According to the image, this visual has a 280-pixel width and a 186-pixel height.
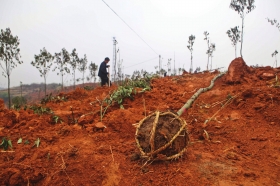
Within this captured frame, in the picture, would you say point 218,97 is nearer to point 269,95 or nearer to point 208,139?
point 269,95

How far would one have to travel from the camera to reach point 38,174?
242cm

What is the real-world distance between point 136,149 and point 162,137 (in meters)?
0.57

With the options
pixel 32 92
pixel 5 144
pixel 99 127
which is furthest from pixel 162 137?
pixel 32 92

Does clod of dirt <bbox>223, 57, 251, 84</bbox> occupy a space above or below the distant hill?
above

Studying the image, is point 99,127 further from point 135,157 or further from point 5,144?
point 5,144

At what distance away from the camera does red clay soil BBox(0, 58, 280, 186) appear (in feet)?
7.68

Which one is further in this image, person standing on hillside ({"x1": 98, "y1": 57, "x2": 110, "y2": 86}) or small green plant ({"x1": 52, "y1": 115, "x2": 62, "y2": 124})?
person standing on hillside ({"x1": 98, "y1": 57, "x2": 110, "y2": 86})

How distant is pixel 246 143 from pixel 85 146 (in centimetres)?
243

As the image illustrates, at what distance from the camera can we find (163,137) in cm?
250

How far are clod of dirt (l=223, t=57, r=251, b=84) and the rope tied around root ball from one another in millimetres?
3600

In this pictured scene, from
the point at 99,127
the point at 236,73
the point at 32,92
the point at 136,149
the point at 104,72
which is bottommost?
the point at 32,92

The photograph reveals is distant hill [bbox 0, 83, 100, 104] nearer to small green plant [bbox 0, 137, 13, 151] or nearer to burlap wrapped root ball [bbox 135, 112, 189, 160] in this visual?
→ small green plant [bbox 0, 137, 13, 151]

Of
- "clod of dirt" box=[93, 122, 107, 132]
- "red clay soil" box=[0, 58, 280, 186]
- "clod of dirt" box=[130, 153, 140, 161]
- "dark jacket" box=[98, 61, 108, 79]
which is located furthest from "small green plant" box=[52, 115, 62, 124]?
"dark jacket" box=[98, 61, 108, 79]

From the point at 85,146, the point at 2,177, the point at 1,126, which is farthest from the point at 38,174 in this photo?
the point at 1,126
